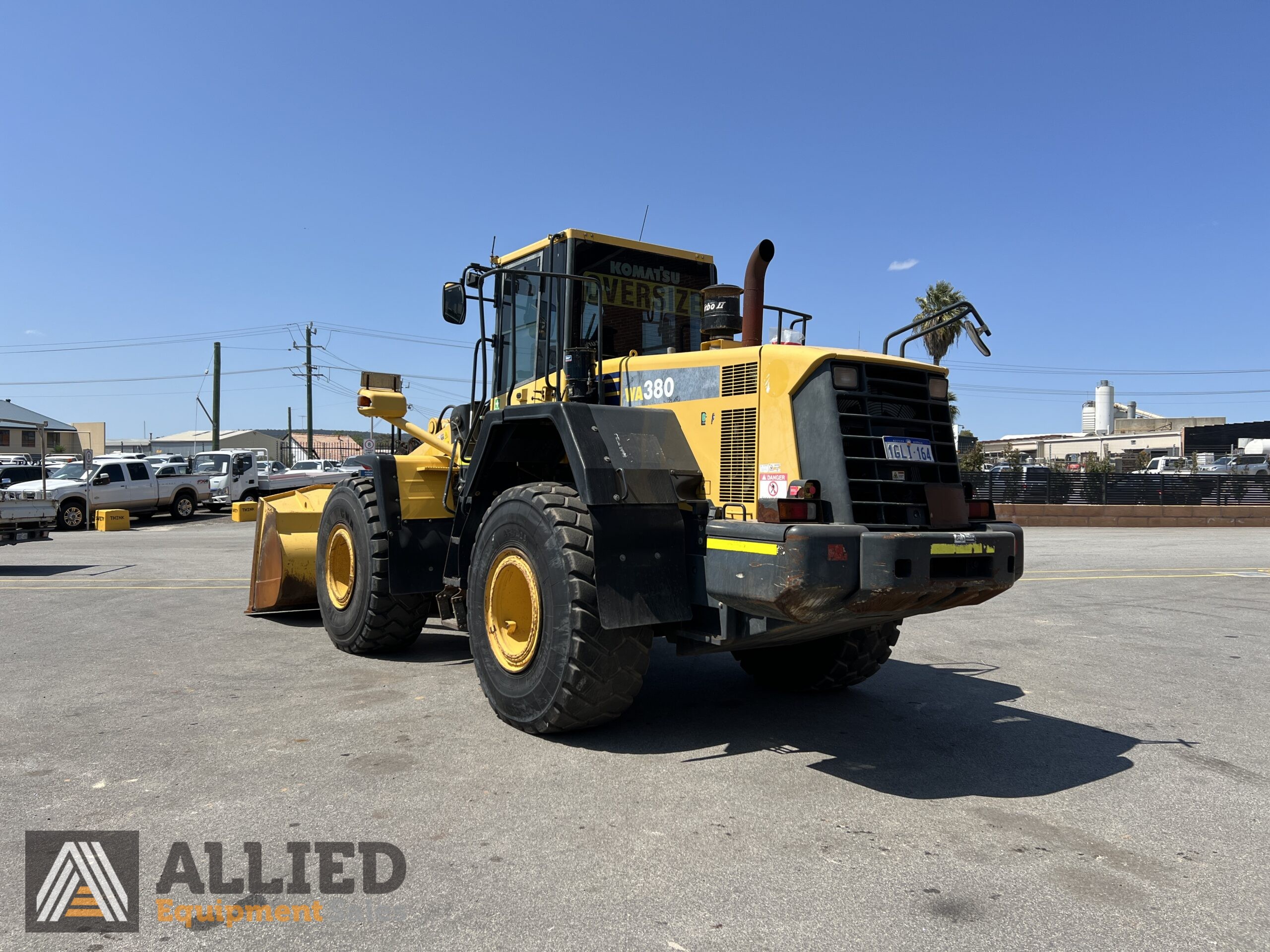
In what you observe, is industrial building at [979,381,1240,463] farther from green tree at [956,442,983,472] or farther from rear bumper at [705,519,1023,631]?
rear bumper at [705,519,1023,631]

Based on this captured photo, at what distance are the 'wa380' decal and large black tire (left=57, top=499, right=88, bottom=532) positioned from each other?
2321 cm

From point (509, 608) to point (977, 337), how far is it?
3.27m

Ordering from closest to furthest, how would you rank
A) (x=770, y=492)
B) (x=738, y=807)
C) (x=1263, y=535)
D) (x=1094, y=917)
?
(x=1094, y=917)
(x=738, y=807)
(x=770, y=492)
(x=1263, y=535)

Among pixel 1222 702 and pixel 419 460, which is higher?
pixel 419 460

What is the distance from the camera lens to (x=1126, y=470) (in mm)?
48906

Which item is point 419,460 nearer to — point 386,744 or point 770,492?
point 386,744

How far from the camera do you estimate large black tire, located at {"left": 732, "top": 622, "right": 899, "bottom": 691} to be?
638 centimetres

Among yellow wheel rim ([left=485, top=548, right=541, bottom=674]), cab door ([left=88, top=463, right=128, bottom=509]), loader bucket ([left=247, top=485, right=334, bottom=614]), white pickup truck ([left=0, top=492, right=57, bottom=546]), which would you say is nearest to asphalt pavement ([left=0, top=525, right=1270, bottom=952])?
yellow wheel rim ([left=485, top=548, right=541, bottom=674])

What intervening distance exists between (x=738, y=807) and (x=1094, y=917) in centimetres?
156

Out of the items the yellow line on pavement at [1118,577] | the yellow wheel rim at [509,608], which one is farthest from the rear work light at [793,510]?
the yellow line on pavement at [1118,577]

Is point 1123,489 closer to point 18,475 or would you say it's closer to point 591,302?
point 591,302

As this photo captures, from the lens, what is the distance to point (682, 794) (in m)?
4.52

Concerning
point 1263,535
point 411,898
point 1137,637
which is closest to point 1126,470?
point 1263,535

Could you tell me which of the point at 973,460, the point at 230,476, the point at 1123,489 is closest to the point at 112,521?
the point at 230,476
